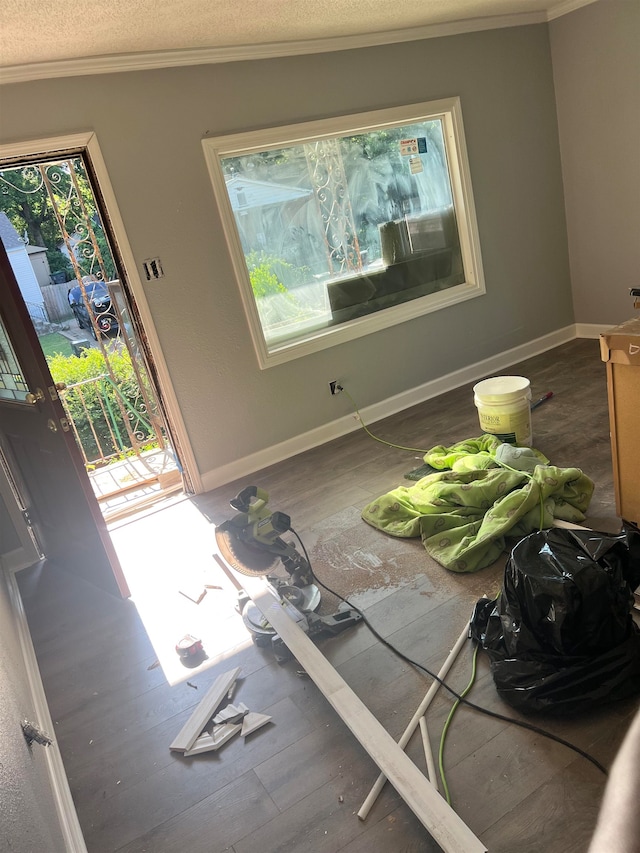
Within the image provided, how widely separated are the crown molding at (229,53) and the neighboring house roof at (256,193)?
2.16ft

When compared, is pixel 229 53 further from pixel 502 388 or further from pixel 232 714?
pixel 232 714

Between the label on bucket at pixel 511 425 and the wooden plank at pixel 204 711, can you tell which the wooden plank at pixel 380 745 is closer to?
the wooden plank at pixel 204 711

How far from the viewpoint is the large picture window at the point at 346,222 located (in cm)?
384

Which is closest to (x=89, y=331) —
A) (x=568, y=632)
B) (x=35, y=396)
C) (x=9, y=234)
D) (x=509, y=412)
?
(x=9, y=234)

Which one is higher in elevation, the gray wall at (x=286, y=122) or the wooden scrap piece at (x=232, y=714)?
the gray wall at (x=286, y=122)

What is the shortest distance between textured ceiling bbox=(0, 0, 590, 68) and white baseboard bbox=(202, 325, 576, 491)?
233cm

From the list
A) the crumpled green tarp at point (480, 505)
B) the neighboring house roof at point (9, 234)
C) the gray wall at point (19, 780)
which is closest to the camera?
the gray wall at point (19, 780)

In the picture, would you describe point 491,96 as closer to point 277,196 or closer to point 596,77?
point 596,77

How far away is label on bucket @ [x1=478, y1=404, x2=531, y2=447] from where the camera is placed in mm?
3352

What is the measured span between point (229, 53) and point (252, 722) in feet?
11.1

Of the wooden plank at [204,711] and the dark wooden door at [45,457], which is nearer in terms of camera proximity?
the wooden plank at [204,711]

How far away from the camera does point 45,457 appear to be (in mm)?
2941

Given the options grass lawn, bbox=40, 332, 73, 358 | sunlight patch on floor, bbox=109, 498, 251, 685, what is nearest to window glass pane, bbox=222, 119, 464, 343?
sunlight patch on floor, bbox=109, 498, 251, 685

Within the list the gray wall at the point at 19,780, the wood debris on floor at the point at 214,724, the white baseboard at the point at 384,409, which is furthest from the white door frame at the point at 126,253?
the wood debris on floor at the point at 214,724
